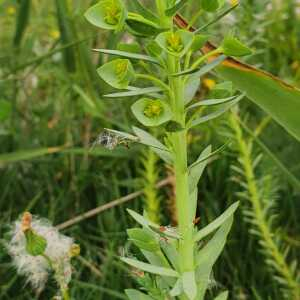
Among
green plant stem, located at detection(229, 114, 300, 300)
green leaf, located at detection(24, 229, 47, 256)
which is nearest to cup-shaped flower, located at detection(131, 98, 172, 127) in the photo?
green leaf, located at detection(24, 229, 47, 256)

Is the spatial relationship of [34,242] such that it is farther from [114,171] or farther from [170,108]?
[114,171]

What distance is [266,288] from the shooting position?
3.63 feet

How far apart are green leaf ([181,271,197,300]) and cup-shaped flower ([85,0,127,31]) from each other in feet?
0.74

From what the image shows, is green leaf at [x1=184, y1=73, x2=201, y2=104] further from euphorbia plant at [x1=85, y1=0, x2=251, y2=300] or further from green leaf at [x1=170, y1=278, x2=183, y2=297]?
green leaf at [x1=170, y1=278, x2=183, y2=297]

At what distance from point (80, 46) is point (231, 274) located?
24.6 inches

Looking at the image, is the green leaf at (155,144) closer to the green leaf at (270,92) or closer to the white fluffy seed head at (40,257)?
the green leaf at (270,92)

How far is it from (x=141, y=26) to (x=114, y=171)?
0.84 m

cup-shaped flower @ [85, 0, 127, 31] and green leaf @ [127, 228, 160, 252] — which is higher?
cup-shaped flower @ [85, 0, 127, 31]

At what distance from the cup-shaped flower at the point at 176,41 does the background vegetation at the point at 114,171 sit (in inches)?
15.3

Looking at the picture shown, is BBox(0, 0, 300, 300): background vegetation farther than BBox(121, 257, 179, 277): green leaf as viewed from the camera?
Yes

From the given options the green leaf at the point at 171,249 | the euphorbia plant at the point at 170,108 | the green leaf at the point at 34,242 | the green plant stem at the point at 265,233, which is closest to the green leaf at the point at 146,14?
the euphorbia plant at the point at 170,108

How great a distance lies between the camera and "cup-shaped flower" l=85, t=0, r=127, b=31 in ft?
2.03

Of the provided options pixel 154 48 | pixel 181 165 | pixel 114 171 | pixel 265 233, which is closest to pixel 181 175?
pixel 181 165

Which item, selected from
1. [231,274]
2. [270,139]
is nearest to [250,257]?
[231,274]
